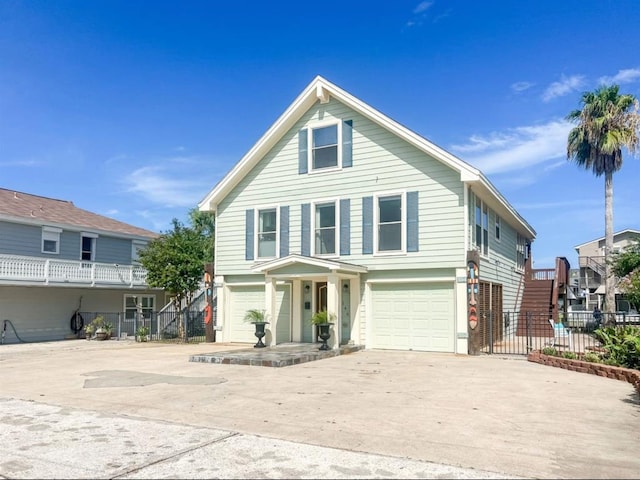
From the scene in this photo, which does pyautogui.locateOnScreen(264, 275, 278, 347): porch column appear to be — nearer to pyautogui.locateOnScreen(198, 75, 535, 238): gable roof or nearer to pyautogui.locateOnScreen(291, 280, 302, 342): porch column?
pyautogui.locateOnScreen(291, 280, 302, 342): porch column

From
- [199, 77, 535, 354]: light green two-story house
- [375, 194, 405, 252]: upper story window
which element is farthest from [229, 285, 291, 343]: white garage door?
[375, 194, 405, 252]: upper story window

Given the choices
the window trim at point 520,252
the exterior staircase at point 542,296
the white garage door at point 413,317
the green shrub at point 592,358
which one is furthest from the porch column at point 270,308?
the window trim at point 520,252

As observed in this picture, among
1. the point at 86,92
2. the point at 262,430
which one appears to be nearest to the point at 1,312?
the point at 86,92

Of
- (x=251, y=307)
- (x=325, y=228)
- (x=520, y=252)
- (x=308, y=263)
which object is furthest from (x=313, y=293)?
(x=520, y=252)

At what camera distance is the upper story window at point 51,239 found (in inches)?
953

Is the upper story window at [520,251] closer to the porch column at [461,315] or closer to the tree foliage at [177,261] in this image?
the porch column at [461,315]

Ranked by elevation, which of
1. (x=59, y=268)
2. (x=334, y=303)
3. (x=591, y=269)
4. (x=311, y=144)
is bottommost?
(x=334, y=303)

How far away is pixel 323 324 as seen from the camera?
1591 centimetres

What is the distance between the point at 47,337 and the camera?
950 inches

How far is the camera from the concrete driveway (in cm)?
518

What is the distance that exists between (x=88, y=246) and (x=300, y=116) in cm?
1425

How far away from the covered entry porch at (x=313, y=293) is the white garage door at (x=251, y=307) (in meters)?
0.11

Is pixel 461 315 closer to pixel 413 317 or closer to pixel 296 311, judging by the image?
pixel 413 317

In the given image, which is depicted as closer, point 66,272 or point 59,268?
point 59,268
